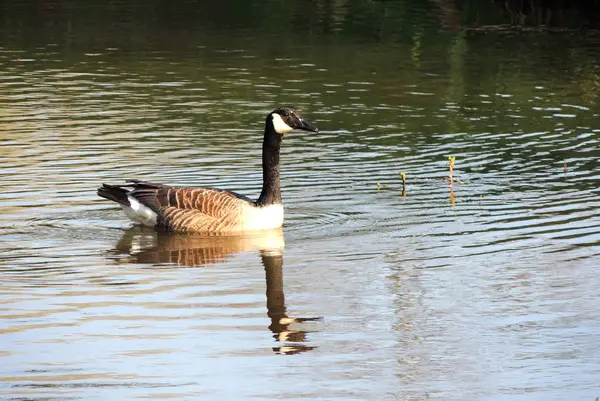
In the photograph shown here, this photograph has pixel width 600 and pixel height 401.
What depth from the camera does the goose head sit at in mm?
16219

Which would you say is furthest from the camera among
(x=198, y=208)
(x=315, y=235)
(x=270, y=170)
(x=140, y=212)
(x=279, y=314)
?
(x=270, y=170)

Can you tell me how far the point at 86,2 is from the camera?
44.0 m

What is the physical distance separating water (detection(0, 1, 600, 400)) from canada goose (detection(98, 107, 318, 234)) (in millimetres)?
217

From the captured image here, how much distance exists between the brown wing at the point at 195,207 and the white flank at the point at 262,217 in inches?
3.9

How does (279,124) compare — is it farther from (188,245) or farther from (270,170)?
(188,245)

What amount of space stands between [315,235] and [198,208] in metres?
1.38

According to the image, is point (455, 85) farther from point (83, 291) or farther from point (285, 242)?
point (83, 291)

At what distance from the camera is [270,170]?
1617 cm

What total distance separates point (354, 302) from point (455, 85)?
16264mm

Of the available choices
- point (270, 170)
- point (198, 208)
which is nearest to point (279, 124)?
point (270, 170)

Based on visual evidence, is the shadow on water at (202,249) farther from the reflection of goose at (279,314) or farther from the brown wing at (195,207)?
the brown wing at (195,207)

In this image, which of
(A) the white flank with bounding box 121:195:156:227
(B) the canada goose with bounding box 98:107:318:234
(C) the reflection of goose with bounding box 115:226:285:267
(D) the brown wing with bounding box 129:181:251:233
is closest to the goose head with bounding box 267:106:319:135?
(B) the canada goose with bounding box 98:107:318:234

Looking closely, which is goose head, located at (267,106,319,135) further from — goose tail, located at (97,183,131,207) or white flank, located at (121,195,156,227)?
goose tail, located at (97,183,131,207)

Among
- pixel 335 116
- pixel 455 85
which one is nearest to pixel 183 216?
pixel 335 116
